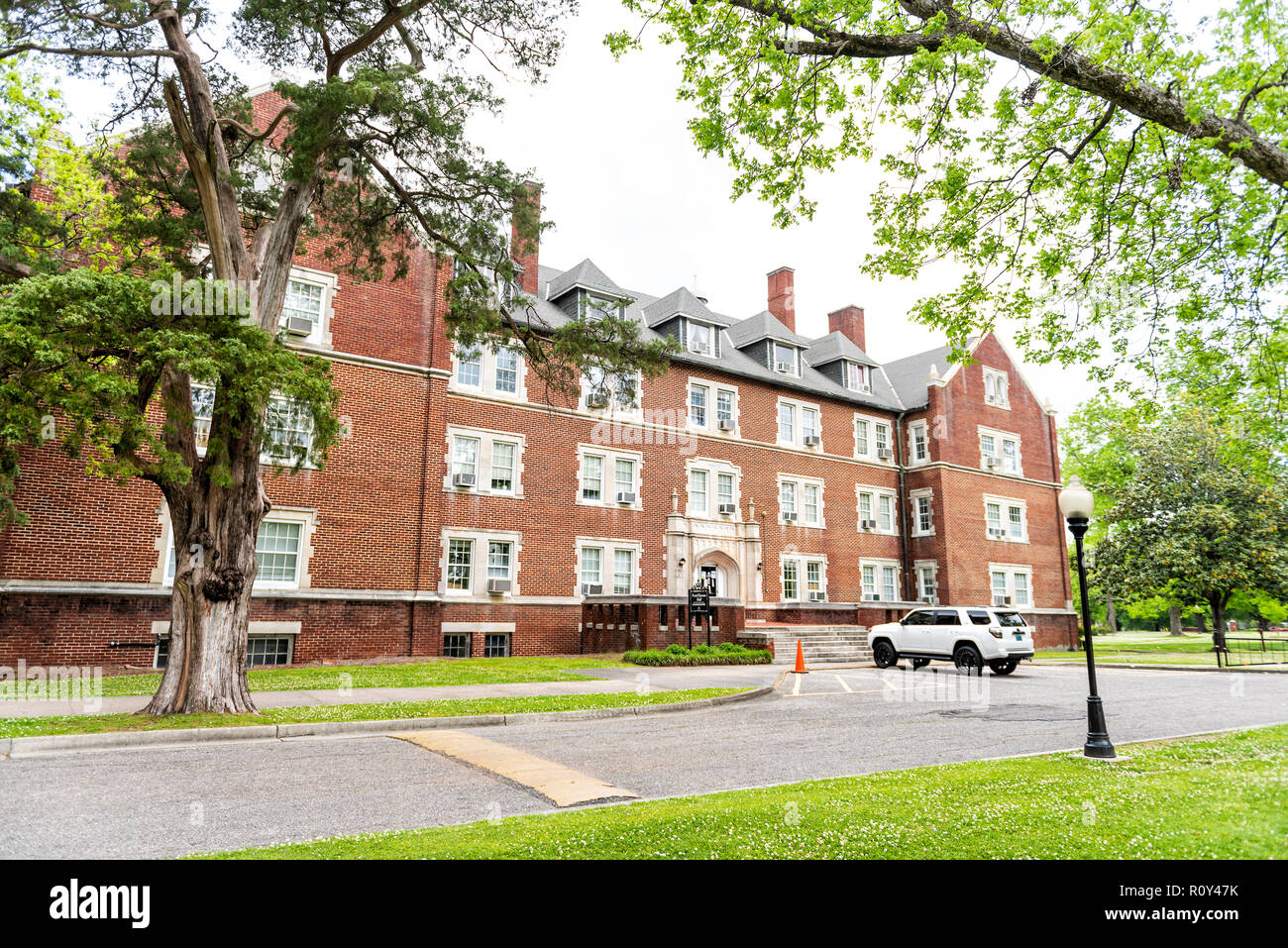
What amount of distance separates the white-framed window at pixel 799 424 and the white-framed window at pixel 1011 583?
10.7m

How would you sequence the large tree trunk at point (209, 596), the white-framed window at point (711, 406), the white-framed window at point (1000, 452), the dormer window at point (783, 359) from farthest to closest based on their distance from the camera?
the white-framed window at point (1000, 452), the dormer window at point (783, 359), the white-framed window at point (711, 406), the large tree trunk at point (209, 596)

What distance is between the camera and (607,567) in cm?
2612

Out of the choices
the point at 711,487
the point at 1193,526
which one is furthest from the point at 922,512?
the point at 711,487

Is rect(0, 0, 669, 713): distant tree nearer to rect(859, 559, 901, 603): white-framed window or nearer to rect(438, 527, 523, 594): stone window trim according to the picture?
rect(438, 527, 523, 594): stone window trim

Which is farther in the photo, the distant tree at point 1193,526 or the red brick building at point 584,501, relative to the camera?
the distant tree at point 1193,526

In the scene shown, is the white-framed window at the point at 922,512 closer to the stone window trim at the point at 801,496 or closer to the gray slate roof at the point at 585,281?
the stone window trim at the point at 801,496

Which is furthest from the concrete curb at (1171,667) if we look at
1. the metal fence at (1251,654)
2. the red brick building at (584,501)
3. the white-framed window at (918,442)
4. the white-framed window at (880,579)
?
the white-framed window at (918,442)

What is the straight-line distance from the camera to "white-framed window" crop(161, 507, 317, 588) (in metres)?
19.8

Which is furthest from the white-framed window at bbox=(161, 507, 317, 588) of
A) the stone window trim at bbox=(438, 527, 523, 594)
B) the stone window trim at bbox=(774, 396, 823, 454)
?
the stone window trim at bbox=(774, 396, 823, 454)

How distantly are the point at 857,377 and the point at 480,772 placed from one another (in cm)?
3127

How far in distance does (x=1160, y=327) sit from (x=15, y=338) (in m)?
14.7

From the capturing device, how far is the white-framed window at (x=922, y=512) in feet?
114

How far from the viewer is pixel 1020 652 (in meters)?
20.6

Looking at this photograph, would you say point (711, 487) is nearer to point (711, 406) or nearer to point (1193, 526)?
point (711, 406)
